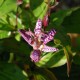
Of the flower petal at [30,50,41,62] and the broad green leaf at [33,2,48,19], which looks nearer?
the flower petal at [30,50,41,62]

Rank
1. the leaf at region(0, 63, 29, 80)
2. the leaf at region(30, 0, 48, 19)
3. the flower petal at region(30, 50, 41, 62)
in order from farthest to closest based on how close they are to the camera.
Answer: the leaf at region(30, 0, 48, 19), the leaf at region(0, 63, 29, 80), the flower petal at region(30, 50, 41, 62)

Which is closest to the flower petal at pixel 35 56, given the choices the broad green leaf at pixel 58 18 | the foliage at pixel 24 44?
the foliage at pixel 24 44

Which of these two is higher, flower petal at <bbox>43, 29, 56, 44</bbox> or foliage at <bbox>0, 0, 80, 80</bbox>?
flower petal at <bbox>43, 29, 56, 44</bbox>

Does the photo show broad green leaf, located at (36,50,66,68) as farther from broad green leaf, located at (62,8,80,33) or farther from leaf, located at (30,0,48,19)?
broad green leaf, located at (62,8,80,33)

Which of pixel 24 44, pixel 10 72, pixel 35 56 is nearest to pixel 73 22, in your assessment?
pixel 24 44

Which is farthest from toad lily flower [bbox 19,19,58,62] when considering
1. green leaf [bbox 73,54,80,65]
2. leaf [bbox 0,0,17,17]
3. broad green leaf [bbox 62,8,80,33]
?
broad green leaf [bbox 62,8,80,33]

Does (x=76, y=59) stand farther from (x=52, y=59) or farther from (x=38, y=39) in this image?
(x=38, y=39)

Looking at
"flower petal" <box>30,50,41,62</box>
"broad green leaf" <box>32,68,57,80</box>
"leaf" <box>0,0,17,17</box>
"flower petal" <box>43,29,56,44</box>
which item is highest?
"leaf" <box>0,0,17,17</box>

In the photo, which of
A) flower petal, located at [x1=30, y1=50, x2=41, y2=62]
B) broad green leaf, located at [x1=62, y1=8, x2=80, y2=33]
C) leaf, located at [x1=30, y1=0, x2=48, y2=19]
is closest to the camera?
flower petal, located at [x1=30, y1=50, x2=41, y2=62]
